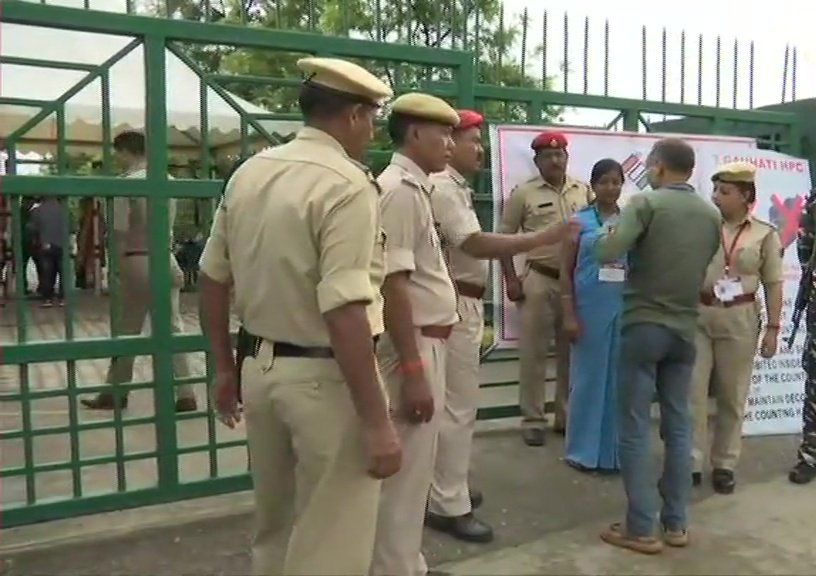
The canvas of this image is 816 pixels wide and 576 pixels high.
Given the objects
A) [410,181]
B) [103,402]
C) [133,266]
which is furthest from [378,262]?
[103,402]

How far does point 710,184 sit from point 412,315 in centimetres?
338

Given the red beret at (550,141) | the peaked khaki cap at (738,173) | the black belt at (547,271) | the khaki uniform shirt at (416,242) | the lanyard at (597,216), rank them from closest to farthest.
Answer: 1. the khaki uniform shirt at (416,242)
2. the peaked khaki cap at (738,173)
3. the lanyard at (597,216)
4. the red beret at (550,141)
5. the black belt at (547,271)

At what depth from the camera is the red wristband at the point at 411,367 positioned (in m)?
2.72

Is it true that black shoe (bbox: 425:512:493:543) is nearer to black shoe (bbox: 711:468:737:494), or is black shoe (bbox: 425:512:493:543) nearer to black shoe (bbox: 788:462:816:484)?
black shoe (bbox: 711:468:737:494)

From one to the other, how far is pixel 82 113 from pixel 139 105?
255 mm

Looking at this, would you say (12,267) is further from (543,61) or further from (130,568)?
(543,61)

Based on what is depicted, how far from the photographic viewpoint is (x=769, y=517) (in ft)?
13.7

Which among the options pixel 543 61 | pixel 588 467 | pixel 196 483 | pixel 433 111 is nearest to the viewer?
pixel 433 111

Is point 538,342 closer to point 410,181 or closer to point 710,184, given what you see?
point 710,184

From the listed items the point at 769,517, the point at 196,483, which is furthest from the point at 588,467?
the point at 196,483


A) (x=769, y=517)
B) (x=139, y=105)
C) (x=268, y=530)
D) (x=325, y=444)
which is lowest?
(x=769, y=517)

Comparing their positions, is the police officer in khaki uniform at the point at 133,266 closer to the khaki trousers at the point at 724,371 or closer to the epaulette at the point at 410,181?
A: the epaulette at the point at 410,181

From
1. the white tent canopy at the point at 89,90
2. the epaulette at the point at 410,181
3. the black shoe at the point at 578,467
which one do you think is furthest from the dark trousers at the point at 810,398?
the white tent canopy at the point at 89,90

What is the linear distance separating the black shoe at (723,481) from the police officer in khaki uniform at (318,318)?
9.15 feet
